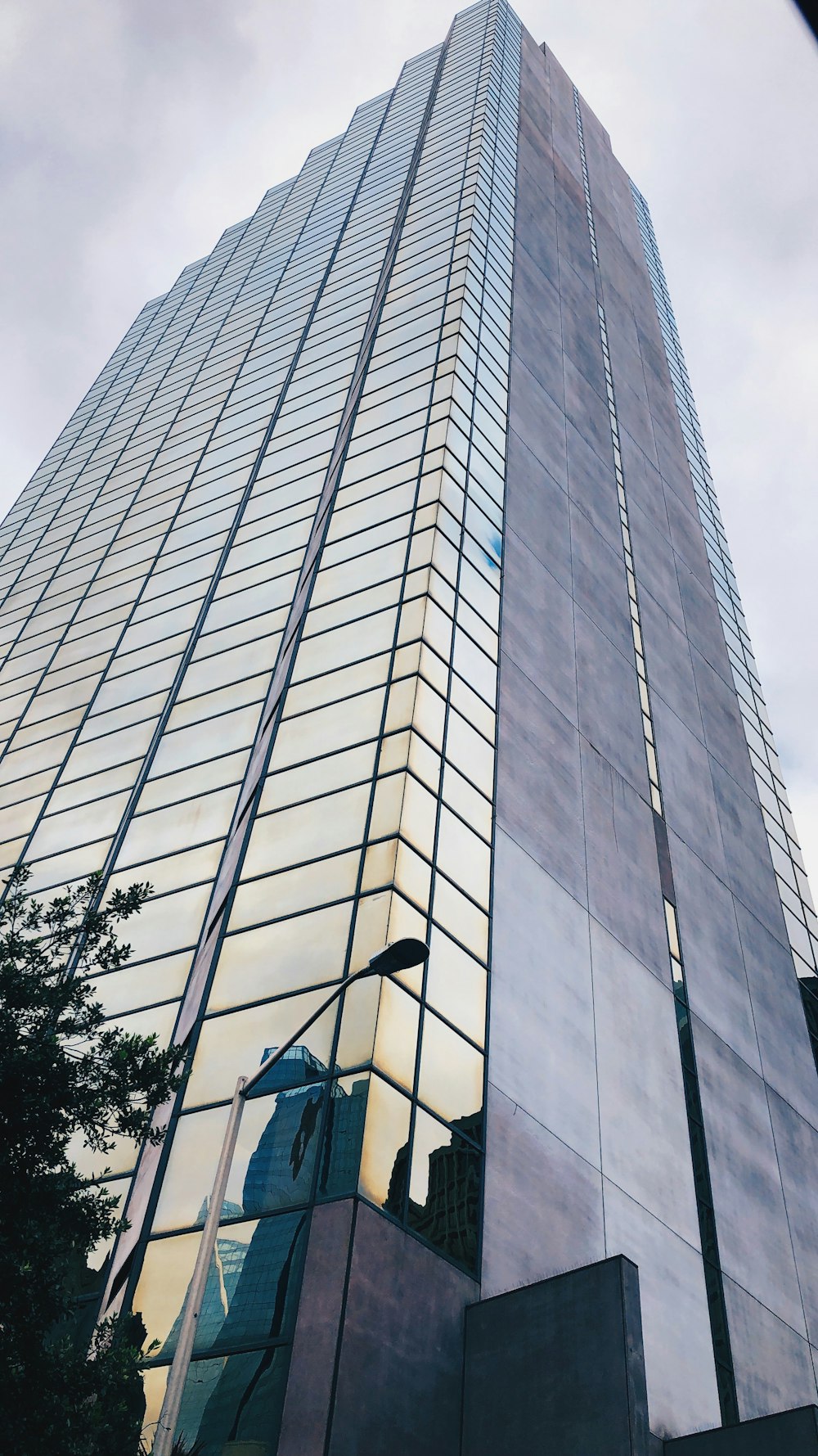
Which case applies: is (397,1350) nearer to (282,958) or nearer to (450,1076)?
(450,1076)

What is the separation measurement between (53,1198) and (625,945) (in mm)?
16303

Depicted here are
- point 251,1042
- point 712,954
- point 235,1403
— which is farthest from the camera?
point 712,954

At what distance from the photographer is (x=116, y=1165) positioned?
69.9 feet

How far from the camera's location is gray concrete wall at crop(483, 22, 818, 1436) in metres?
22.1

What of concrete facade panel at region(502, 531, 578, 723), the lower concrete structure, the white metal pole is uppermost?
concrete facade panel at region(502, 531, 578, 723)

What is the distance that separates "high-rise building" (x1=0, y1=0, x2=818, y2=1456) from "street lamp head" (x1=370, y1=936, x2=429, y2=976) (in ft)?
17.8

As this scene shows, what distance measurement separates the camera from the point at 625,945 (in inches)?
1101

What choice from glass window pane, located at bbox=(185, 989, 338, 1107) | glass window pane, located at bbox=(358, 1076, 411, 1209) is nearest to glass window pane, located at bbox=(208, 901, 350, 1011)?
glass window pane, located at bbox=(185, 989, 338, 1107)

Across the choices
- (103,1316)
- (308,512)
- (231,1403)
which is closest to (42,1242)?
(231,1403)

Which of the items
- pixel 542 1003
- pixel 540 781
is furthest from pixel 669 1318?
pixel 540 781

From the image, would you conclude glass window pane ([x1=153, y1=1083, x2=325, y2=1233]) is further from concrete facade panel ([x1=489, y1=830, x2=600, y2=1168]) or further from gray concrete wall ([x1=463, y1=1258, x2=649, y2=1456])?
concrete facade panel ([x1=489, y1=830, x2=600, y2=1168])

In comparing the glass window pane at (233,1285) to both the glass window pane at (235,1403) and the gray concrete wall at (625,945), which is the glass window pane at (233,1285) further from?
the gray concrete wall at (625,945)

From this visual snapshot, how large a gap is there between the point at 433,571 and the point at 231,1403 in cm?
1878

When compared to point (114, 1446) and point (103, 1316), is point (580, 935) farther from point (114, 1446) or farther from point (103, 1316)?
point (114, 1446)
